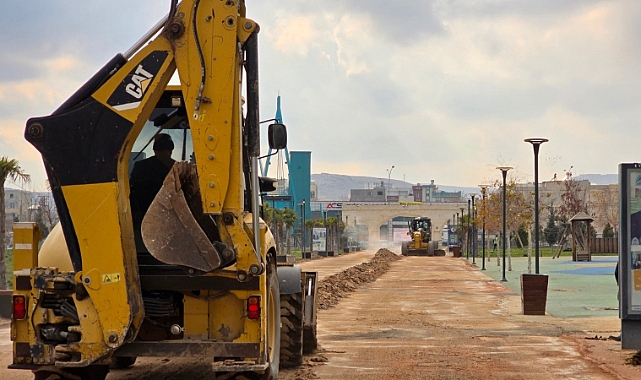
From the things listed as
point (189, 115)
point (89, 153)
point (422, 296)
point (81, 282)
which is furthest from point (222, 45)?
point (422, 296)

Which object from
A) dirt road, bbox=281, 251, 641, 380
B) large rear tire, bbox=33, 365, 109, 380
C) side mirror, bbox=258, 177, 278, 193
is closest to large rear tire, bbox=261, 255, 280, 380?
side mirror, bbox=258, 177, 278, 193

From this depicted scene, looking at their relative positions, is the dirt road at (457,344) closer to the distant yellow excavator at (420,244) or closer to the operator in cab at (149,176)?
the operator in cab at (149,176)

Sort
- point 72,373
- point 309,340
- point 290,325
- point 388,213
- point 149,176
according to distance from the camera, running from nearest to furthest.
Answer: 1. point 72,373
2. point 149,176
3. point 290,325
4. point 309,340
5. point 388,213

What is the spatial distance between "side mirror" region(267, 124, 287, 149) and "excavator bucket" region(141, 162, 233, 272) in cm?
126

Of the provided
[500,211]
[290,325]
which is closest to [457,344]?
[290,325]

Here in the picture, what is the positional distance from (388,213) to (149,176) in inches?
5829

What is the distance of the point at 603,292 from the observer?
1069 inches

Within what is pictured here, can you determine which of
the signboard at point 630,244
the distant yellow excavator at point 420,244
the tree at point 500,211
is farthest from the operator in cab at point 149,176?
the distant yellow excavator at point 420,244

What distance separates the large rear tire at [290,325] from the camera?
10.8m

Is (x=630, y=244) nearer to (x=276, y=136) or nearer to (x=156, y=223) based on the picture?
(x=276, y=136)

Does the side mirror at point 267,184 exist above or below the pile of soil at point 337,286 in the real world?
above

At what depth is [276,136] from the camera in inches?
328

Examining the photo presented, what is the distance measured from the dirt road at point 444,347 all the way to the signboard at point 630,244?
0.39 meters

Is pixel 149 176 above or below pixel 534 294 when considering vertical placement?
above
